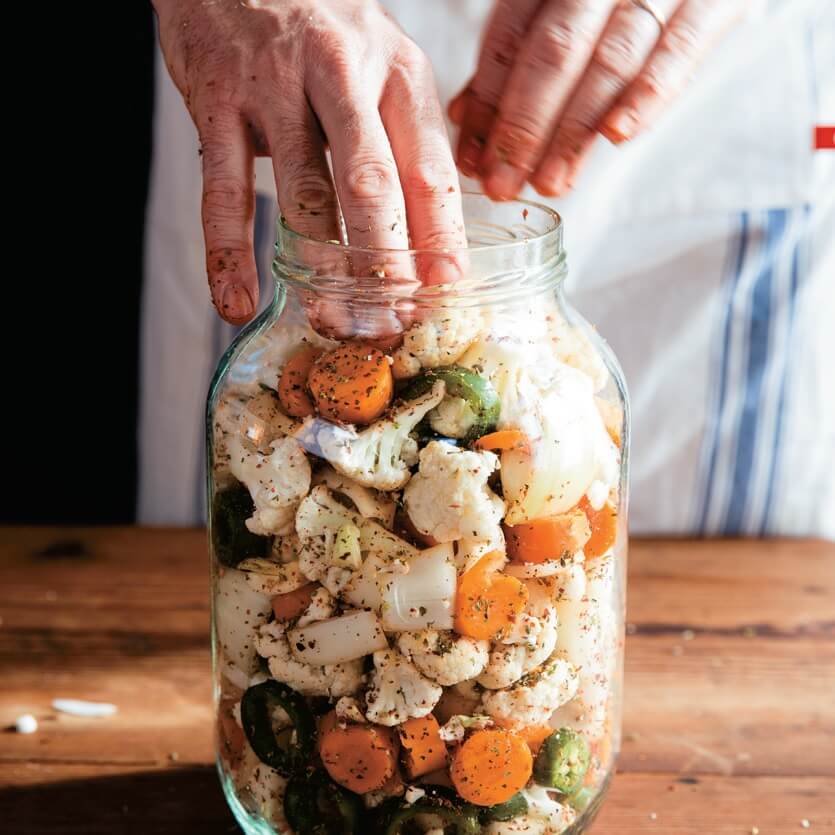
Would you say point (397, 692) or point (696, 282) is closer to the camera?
point (397, 692)

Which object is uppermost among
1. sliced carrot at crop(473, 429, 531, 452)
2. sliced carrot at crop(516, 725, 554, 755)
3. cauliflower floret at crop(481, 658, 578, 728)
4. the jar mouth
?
the jar mouth

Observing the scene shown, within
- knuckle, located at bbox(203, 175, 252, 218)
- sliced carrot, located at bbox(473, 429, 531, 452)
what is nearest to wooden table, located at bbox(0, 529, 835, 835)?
sliced carrot, located at bbox(473, 429, 531, 452)

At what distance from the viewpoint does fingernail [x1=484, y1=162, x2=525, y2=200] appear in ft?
2.48

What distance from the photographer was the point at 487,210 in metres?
0.81

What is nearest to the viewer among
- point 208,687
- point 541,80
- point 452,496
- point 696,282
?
point 452,496

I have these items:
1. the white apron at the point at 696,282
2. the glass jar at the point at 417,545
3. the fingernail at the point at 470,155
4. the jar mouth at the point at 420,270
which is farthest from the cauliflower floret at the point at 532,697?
the white apron at the point at 696,282

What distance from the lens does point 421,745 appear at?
672mm

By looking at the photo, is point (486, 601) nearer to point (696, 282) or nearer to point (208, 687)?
point (208, 687)

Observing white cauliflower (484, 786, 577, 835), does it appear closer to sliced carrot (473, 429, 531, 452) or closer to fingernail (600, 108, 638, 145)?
sliced carrot (473, 429, 531, 452)

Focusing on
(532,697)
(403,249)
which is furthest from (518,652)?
(403,249)

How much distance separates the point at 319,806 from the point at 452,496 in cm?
21

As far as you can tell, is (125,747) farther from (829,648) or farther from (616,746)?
(829,648)

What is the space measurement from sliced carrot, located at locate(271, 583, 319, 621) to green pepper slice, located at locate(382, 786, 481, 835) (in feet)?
0.41

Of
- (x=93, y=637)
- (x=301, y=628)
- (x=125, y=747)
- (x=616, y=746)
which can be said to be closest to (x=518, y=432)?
(x=301, y=628)
